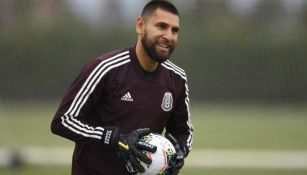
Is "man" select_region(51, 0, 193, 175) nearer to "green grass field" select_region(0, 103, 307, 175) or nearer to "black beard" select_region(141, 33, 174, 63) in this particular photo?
"black beard" select_region(141, 33, 174, 63)

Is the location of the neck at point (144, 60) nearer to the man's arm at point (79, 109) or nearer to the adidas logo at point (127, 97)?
the adidas logo at point (127, 97)

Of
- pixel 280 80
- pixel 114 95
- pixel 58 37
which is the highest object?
pixel 280 80

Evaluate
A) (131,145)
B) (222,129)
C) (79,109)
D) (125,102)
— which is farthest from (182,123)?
(222,129)

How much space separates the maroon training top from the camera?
15.8 feet

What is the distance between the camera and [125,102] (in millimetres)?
4934

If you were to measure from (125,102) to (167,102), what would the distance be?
12.9 inches

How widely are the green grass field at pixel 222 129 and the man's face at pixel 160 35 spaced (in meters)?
5.42

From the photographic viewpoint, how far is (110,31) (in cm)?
1806

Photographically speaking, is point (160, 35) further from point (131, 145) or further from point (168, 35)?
point (131, 145)

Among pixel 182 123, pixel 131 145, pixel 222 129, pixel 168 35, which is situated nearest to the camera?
pixel 131 145

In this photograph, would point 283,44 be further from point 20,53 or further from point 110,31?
point 20,53

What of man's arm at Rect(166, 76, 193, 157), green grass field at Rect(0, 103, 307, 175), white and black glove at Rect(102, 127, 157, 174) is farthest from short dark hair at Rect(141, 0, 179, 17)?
green grass field at Rect(0, 103, 307, 175)

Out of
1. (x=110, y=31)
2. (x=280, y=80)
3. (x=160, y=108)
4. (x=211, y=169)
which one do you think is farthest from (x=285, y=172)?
(x=110, y=31)

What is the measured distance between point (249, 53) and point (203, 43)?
118 centimetres
